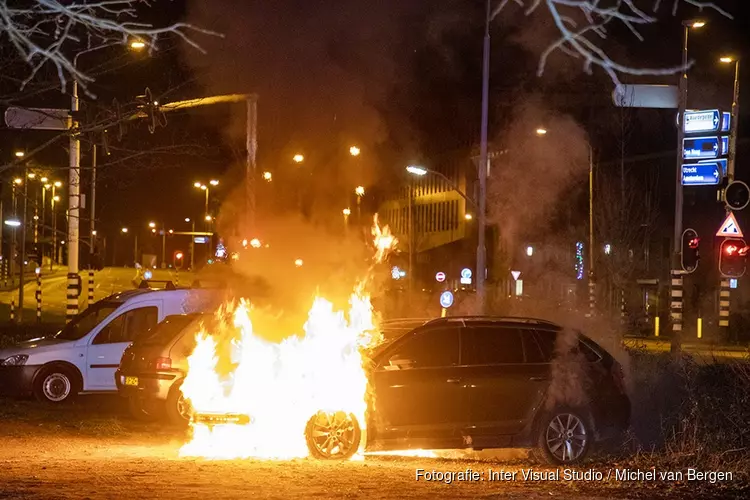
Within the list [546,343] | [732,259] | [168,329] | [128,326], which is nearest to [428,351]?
[546,343]

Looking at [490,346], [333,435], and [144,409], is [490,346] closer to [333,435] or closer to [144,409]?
[333,435]

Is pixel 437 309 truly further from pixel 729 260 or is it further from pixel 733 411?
pixel 733 411

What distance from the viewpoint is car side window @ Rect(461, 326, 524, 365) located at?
10.6 metres

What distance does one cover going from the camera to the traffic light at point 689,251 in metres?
20.3

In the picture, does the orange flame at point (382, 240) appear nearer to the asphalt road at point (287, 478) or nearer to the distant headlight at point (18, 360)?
the distant headlight at point (18, 360)

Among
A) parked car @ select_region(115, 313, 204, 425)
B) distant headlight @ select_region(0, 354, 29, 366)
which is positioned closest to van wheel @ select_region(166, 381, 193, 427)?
parked car @ select_region(115, 313, 204, 425)

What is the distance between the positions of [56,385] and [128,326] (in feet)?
5.12

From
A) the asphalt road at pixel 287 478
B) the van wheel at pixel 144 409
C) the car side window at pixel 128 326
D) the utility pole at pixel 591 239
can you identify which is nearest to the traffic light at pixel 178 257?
the utility pole at pixel 591 239

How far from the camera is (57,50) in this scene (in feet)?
32.4

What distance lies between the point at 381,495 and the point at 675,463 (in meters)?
3.50

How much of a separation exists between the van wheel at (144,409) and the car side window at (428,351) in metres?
5.03

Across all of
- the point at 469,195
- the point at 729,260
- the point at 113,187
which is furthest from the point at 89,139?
the point at 469,195

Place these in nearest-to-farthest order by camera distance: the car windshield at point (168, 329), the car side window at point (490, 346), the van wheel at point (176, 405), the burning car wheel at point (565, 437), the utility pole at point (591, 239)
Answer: the burning car wheel at point (565, 437), the car side window at point (490, 346), the van wheel at point (176, 405), the car windshield at point (168, 329), the utility pole at point (591, 239)

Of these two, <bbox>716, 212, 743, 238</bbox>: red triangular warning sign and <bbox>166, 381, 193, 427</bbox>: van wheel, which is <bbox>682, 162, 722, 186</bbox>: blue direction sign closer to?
<bbox>716, 212, 743, 238</bbox>: red triangular warning sign
